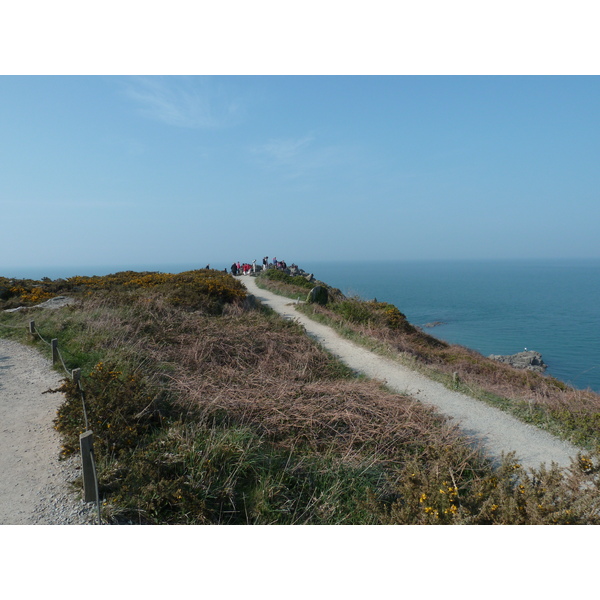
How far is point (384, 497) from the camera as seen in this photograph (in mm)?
5328

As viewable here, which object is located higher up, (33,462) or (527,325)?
(33,462)

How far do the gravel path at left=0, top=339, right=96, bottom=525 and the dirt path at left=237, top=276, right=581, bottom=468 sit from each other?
601 centimetres

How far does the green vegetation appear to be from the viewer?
4355mm

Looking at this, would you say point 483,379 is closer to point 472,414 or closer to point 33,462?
point 472,414

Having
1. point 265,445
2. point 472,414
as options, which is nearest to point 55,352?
point 265,445

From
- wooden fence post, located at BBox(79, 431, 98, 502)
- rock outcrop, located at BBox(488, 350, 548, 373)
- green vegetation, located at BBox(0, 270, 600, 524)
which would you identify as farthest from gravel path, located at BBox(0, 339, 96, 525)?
rock outcrop, located at BBox(488, 350, 548, 373)

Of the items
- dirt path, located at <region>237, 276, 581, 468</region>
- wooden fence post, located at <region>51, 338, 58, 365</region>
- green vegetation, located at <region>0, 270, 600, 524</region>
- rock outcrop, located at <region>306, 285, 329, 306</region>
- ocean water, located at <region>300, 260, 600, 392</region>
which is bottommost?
ocean water, located at <region>300, 260, 600, 392</region>

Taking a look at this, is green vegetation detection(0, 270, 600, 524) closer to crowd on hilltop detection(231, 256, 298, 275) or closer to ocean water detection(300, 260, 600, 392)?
ocean water detection(300, 260, 600, 392)

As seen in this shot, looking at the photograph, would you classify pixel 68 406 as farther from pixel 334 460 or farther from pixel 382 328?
pixel 382 328

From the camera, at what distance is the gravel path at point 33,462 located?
4207 mm

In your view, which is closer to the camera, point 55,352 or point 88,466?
point 88,466

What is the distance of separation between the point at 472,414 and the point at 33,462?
26.8ft

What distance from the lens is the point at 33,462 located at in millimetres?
5285

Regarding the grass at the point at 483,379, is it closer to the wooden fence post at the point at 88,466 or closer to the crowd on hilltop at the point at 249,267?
the wooden fence post at the point at 88,466
